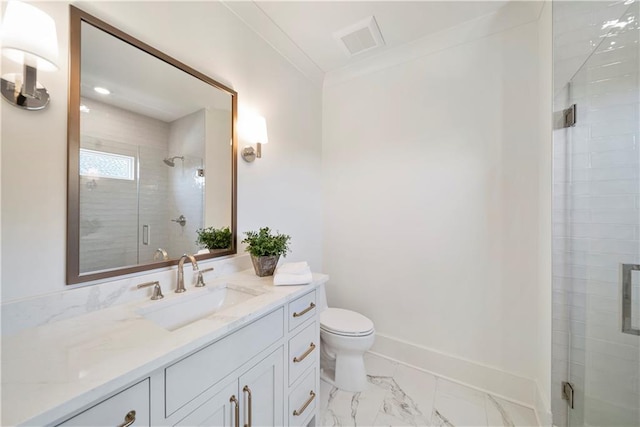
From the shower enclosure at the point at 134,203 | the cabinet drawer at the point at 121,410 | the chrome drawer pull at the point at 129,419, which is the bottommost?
the chrome drawer pull at the point at 129,419

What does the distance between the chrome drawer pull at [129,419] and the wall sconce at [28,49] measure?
3.40 ft

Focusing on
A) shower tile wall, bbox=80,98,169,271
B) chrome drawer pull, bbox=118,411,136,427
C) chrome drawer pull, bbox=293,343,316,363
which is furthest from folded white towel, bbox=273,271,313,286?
chrome drawer pull, bbox=118,411,136,427

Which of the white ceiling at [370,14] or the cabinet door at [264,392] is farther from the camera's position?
the white ceiling at [370,14]

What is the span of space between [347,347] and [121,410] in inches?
54.4

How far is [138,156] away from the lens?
114 centimetres

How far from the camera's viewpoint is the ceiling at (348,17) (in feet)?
5.26

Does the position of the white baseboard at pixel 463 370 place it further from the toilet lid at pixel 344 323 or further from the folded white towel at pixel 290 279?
the folded white towel at pixel 290 279

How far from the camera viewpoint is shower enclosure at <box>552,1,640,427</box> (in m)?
1.11

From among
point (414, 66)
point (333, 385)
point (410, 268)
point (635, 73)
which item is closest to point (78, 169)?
point (333, 385)

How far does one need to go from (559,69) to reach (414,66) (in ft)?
3.12

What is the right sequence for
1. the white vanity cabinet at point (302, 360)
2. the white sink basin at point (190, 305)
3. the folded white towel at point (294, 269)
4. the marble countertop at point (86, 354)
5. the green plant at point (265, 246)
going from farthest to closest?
the green plant at point (265, 246) < the folded white towel at point (294, 269) < the white vanity cabinet at point (302, 360) < the white sink basin at point (190, 305) < the marble countertop at point (86, 354)

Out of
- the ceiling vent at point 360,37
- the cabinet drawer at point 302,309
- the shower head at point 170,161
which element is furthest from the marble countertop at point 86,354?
the ceiling vent at point 360,37

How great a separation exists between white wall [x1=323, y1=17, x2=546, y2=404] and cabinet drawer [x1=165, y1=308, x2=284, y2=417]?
1.33 metres

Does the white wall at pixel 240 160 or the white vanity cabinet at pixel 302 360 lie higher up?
the white wall at pixel 240 160
